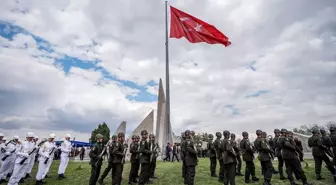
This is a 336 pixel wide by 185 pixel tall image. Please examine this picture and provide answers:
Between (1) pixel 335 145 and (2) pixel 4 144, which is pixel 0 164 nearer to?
(2) pixel 4 144

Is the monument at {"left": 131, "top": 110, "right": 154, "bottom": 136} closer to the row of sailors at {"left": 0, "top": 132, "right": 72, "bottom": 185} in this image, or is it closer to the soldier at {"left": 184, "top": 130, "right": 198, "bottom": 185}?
the row of sailors at {"left": 0, "top": 132, "right": 72, "bottom": 185}

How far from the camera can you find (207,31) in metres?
16.5

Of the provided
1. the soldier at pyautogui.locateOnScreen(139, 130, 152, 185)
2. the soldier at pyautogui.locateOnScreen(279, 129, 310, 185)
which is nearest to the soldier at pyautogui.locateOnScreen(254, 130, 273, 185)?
the soldier at pyautogui.locateOnScreen(279, 129, 310, 185)

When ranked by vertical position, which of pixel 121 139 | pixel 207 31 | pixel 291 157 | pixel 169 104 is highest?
pixel 207 31

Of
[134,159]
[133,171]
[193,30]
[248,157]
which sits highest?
[193,30]

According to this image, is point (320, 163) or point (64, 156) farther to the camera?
point (64, 156)

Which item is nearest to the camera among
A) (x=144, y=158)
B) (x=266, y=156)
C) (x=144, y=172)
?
(x=266, y=156)

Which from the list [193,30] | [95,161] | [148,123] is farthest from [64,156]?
[148,123]

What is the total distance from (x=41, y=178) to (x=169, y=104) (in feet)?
41.2

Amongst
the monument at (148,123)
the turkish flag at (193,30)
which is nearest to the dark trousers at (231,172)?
the turkish flag at (193,30)

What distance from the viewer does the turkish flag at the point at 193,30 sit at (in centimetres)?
1616

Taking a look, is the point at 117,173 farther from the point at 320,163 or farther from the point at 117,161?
the point at 320,163

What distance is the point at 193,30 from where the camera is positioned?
55.1ft

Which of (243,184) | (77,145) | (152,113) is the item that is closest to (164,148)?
(152,113)
